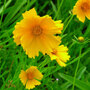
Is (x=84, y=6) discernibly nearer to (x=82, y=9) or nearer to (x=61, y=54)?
(x=82, y=9)

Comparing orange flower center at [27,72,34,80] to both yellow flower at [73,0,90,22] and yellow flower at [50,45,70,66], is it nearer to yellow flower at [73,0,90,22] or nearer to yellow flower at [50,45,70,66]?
yellow flower at [50,45,70,66]

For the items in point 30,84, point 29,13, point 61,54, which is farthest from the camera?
point 61,54

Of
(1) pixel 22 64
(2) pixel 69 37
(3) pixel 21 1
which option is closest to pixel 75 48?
(2) pixel 69 37

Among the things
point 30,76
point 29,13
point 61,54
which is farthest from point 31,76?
point 29,13

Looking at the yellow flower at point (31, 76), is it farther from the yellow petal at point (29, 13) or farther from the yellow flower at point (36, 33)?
the yellow petal at point (29, 13)

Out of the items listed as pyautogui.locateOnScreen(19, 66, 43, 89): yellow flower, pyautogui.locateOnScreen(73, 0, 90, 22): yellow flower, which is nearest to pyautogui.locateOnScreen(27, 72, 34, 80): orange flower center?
pyautogui.locateOnScreen(19, 66, 43, 89): yellow flower

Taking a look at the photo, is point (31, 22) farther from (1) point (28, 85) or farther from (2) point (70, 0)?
(2) point (70, 0)
